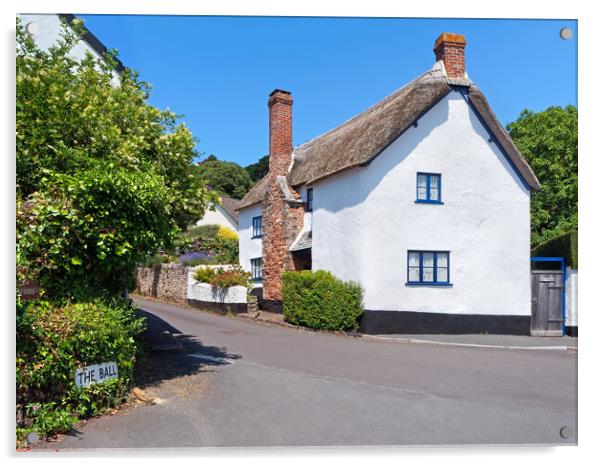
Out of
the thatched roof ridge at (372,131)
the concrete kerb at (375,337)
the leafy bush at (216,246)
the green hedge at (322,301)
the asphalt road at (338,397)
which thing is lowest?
the asphalt road at (338,397)

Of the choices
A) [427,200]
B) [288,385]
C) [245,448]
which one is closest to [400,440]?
[245,448]

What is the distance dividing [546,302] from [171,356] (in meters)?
8.90

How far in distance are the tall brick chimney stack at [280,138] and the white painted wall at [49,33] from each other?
9.87m

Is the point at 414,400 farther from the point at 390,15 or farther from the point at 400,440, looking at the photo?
the point at 390,15

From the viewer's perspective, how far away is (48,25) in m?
6.27

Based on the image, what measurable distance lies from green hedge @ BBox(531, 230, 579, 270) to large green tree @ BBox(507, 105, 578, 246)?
0.17m

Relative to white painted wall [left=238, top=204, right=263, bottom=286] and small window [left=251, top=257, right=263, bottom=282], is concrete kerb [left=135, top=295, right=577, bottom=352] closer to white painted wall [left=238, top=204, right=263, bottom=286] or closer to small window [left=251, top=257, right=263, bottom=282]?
small window [left=251, top=257, right=263, bottom=282]

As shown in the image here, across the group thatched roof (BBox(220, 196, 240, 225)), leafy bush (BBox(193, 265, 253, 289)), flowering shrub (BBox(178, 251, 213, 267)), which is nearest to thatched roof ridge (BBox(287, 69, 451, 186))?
leafy bush (BBox(193, 265, 253, 289))

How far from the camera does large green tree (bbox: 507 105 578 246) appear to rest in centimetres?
1163

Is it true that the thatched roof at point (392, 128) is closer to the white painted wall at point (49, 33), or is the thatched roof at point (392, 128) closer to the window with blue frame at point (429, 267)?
the window with blue frame at point (429, 267)

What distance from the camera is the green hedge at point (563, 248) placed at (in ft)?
40.6

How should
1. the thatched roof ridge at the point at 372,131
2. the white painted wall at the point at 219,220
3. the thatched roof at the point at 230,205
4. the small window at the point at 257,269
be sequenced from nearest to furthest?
the thatched roof ridge at the point at 372,131 < the small window at the point at 257,269 < the thatched roof at the point at 230,205 < the white painted wall at the point at 219,220

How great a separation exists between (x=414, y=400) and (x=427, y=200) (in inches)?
308

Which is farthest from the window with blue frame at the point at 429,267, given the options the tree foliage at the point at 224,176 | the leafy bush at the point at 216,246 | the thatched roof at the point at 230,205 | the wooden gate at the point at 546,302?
the thatched roof at the point at 230,205
